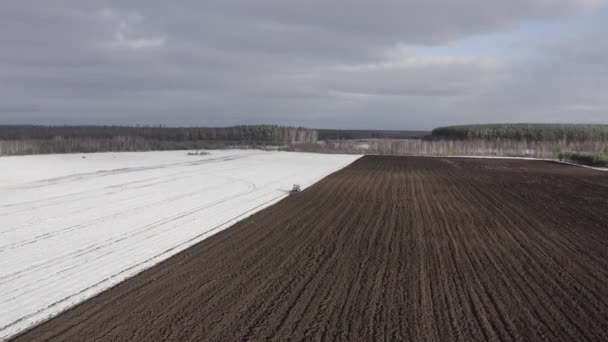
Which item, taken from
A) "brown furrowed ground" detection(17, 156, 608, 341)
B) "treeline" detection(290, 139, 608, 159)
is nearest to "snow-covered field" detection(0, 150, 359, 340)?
"brown furrowed ground" detection(17, 156, 608, 341)

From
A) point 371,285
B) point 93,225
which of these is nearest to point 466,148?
point 93,225

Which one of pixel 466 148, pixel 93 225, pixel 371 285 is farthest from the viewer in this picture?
pixel 466 148

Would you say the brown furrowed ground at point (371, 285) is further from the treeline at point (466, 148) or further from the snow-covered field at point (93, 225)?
the treeline at point (466, 148)

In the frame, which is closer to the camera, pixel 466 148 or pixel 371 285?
pixel 371 285

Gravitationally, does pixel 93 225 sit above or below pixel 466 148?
below

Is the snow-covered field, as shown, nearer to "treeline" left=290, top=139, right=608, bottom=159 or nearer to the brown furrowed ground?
the brown furrowed ground

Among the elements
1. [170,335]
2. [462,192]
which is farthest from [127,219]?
[462,192]

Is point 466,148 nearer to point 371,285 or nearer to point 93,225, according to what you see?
point 93,225
